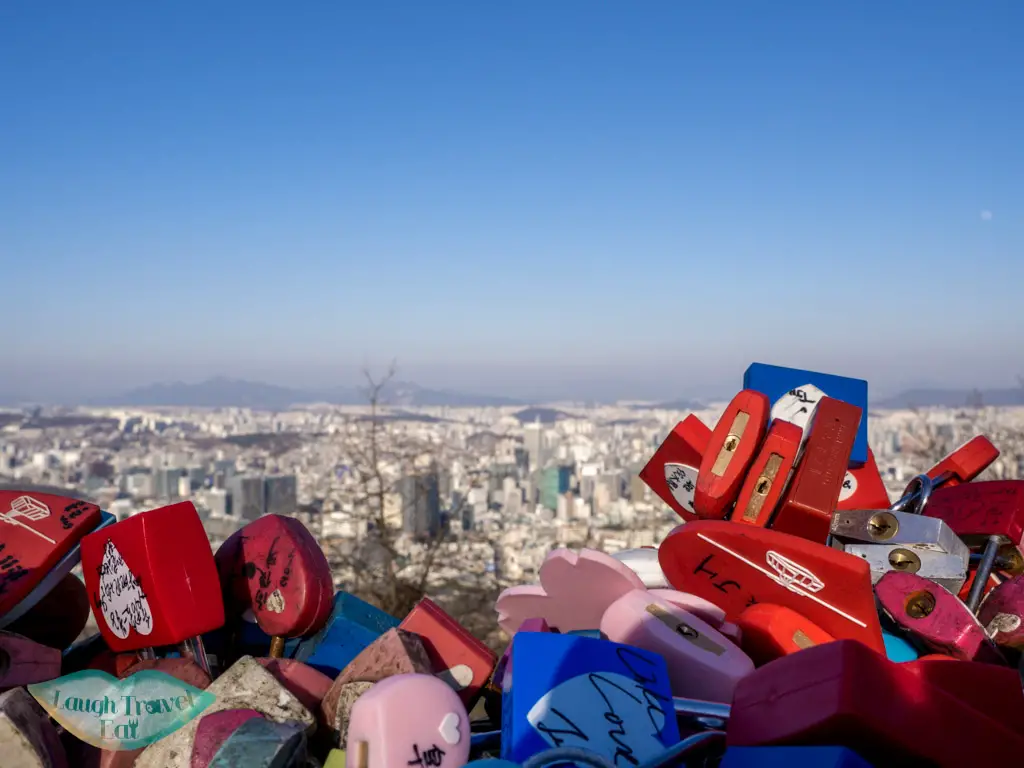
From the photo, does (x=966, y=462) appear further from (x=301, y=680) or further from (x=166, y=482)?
(x=166, y=482)

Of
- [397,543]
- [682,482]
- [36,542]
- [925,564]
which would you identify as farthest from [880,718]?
[397,543]

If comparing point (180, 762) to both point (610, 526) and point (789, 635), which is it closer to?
point (789, 635)

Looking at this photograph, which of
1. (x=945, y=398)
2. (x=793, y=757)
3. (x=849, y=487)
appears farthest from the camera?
(x=945, y=398)

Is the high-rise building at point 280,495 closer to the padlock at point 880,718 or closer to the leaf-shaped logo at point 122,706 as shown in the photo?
the leaf-shaped logo at point 122,706

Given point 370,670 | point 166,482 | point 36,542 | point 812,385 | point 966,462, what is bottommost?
point 166,482

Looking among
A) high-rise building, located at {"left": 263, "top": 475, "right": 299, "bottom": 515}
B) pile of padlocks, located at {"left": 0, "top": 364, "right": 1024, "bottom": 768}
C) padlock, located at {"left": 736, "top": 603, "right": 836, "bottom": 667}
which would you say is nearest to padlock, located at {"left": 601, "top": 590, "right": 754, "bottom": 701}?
pile of padlocks, located at {"left": 0, "top": 364, "right": 1024, "bottom": 768}

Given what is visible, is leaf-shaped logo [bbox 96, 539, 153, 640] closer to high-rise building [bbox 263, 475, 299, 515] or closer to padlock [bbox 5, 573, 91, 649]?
padlock [bbox 5, 573, 91, 649]

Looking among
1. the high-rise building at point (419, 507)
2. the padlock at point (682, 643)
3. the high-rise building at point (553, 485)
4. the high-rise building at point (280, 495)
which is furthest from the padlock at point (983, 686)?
the high-rise building at point (553, 485)
